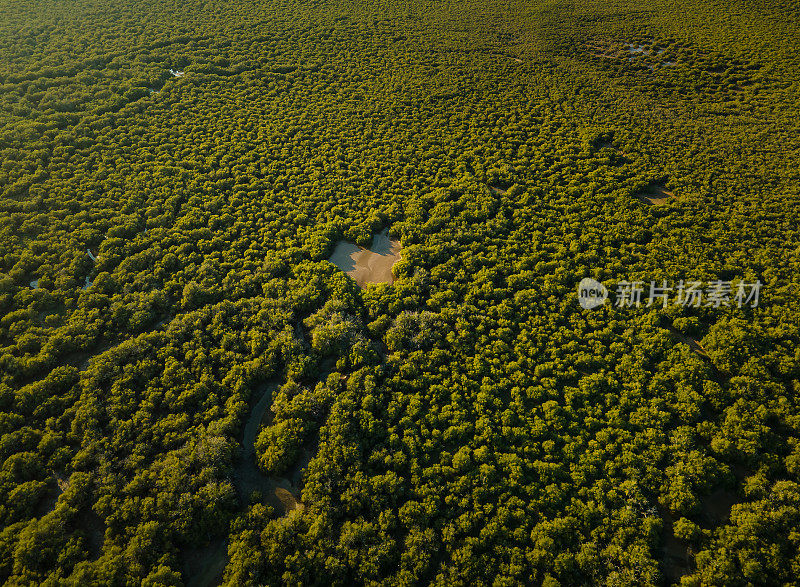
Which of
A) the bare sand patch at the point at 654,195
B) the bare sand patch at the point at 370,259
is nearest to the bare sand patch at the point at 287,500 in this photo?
the bare sand patch at the point at 370,259

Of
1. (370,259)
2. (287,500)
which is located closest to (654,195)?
(370,259)

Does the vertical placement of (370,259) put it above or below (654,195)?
below

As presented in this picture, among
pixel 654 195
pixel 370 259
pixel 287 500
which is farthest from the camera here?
pixel 654 195

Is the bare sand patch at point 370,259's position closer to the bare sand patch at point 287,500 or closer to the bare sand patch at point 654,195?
the bare sand patch at point 287,500

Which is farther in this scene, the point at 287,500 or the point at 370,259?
the point at 370,259

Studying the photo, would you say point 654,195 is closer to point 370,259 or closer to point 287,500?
point 370,259

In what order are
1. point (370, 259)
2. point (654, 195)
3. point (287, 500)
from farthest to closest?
point (654, 195)
point (370, 259)
point (287, 500)

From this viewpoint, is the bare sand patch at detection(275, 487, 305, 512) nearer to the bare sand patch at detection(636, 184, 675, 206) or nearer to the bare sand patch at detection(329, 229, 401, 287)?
the bare sand patch at detection(329, 229, 401, 287)

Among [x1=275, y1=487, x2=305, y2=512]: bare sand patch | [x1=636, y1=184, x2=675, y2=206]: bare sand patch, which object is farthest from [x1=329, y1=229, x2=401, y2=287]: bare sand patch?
[x1=636, y1=184, x2=675, y2=206]: bare sand patch

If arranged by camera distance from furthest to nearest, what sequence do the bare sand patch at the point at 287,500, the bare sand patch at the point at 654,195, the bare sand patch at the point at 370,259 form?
1. the bare sand patch at the point at 654,195
2. the bare sand patch at the point at 370,259
3. the bare sand patch at the point at 287,500

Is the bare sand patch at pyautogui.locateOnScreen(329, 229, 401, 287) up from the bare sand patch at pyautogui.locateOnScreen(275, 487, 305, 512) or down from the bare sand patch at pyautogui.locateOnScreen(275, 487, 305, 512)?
up
